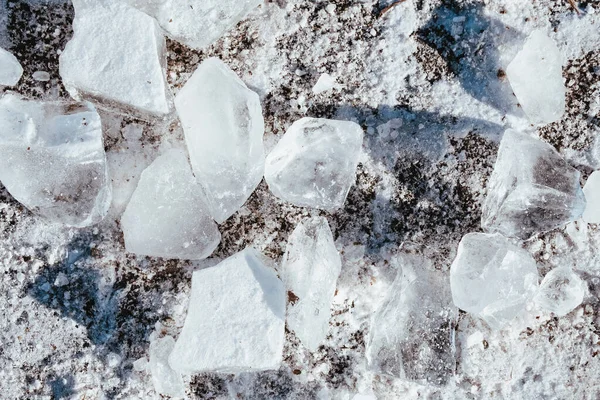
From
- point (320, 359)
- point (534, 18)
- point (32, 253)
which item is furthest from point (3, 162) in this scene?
point (534, 18)

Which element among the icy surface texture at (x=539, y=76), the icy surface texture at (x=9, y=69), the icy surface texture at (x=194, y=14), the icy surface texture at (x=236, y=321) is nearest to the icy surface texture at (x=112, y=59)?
the icy surface texture at (x=194, y=14)

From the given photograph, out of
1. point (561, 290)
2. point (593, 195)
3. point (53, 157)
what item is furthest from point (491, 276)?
point (53, 157)

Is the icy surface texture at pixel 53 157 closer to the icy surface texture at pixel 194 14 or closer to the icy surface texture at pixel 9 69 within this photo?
the icy surface texture at pixel 9 69

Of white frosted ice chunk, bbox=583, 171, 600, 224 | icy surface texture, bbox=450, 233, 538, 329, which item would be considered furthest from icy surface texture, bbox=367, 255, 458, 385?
white frosted ice chunk, bbox=583, 171, 600, 224

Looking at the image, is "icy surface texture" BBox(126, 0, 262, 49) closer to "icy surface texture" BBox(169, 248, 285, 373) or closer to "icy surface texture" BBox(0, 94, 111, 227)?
"icy surface texture" BBox(0, 94, 111, 227)

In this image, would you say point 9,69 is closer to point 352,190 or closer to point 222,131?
point 222,131

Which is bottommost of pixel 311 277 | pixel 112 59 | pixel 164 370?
pixel 164 370

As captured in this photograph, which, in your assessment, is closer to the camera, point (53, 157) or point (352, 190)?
point (53, 157)
